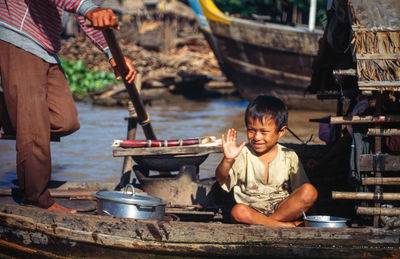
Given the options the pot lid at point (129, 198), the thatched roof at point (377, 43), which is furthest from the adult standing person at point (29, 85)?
the thatched roof at point (377, 43)

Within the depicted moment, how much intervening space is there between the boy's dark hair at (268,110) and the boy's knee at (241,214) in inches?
22.1

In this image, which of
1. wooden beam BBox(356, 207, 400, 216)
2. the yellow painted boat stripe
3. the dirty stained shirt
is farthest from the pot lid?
the yellow painted boat stripe

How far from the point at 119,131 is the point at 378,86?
263 inches

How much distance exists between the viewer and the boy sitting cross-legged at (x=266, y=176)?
3123mm

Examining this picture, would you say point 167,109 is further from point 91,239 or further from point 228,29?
point 91,239

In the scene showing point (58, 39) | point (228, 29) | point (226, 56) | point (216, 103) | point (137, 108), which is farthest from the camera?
point (216, 103)

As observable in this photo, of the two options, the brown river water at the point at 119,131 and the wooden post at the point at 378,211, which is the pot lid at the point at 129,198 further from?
the brown river water at the point at 119,131

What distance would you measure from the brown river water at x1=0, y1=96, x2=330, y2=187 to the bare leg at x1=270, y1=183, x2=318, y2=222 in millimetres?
1776

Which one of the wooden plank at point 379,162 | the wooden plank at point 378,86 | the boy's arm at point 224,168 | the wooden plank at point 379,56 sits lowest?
the boy's arm at point 224,168

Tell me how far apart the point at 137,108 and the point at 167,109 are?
8.07 metres

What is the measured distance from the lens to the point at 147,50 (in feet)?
59.9

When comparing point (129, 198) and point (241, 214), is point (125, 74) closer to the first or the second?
point (129, 198)

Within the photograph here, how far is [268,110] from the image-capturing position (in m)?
3.21

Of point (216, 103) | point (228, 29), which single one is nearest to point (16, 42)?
point (228, 29)
